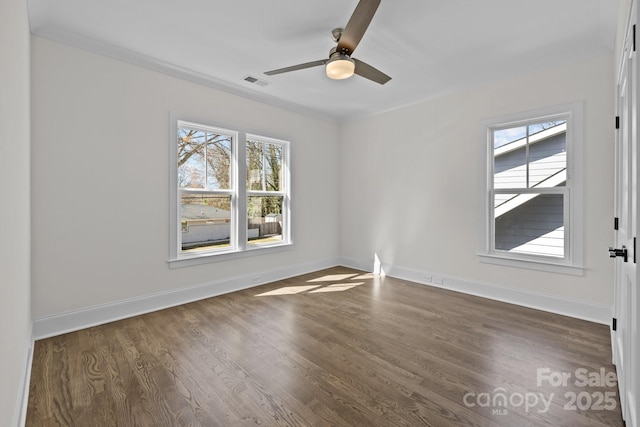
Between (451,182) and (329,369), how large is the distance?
3.06 metres

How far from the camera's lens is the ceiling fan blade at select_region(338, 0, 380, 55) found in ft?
6.46

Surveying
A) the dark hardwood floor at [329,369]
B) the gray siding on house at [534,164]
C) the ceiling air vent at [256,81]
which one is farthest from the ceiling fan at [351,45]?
the dark hardwood floor at [329,369]

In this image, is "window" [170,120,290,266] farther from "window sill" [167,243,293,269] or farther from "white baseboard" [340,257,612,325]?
"white baseboard" [340,257,612,325]

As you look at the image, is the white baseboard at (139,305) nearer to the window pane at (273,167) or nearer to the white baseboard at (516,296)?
the window pane at (273,167)

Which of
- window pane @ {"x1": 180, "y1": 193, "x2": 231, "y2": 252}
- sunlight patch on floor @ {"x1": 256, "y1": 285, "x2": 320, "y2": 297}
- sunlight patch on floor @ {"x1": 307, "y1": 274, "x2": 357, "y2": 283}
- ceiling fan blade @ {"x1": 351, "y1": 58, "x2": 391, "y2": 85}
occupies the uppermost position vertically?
ceiling fan blade @ {"x1": 351, "y1": 58, "x2": 391, "y2": 85}

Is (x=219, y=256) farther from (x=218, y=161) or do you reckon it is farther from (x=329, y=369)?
(x=329, y=369)

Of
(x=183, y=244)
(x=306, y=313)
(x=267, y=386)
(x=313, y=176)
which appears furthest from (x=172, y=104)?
(x=267, y=386)

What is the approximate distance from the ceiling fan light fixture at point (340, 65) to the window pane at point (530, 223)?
2.59 m

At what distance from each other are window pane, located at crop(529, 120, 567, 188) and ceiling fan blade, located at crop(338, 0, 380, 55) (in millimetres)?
2568

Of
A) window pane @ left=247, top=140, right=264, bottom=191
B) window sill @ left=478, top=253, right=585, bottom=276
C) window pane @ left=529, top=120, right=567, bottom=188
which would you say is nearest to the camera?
window sill @ left=478, top=253, right=585, bottom=276

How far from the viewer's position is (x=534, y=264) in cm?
346

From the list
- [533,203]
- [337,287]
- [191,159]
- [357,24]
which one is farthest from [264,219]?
[533,203]

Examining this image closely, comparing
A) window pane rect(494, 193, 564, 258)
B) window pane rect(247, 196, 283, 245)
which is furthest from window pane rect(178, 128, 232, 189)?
window pane rect(494, 193, 564, 258)

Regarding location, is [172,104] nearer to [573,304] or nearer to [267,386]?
[267,386]
